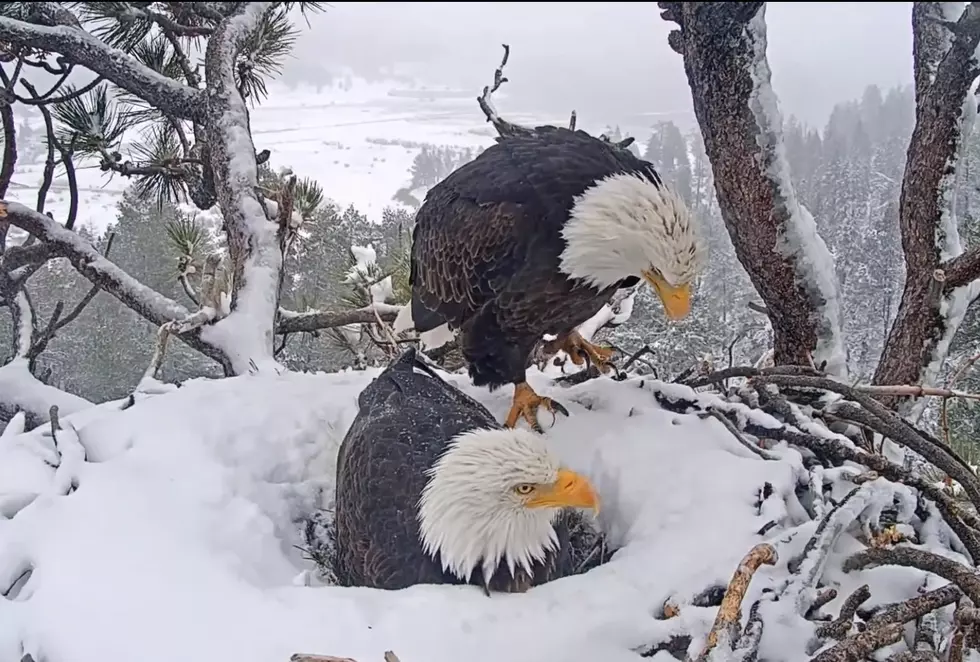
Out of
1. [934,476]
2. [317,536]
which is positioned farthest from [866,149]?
[317,536]

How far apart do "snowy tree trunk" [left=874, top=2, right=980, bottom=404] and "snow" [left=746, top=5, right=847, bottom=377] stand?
0.80 ft

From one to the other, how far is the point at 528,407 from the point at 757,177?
0.94 meters

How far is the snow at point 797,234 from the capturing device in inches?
81.6

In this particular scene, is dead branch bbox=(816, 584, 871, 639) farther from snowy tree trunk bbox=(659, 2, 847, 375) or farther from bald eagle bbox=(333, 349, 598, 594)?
snowy tree trunk bbox=(659, 2, 847, 375)

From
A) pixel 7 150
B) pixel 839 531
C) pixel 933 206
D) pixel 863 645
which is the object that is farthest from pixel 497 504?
pixel 7 150

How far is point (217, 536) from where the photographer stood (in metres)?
1.72

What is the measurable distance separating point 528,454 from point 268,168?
299 centimetres

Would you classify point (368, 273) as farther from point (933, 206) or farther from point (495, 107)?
point (933, 206)

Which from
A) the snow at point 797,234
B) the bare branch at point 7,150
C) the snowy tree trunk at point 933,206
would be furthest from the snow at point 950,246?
Answer: the bare branch at point 7,150

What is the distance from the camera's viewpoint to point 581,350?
2.82m

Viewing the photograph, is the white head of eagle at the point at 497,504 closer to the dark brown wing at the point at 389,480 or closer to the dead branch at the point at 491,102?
the dark brown wing at the point at 389,480

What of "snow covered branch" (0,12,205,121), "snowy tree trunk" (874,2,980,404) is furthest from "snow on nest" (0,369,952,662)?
"snow covered branch" (0,12,205,121)

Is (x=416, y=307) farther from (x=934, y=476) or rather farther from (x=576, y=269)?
(x=934, y=476)

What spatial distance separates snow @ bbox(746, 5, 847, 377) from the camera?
2.07m
